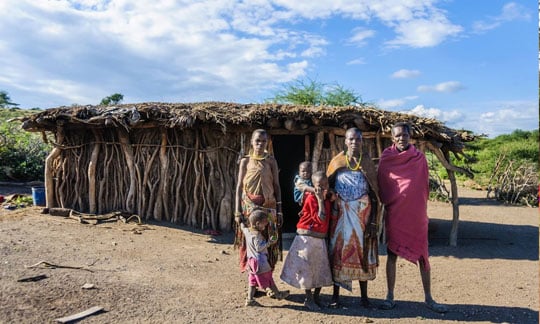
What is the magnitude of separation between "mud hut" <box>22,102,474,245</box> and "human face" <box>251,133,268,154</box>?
303 centimetres

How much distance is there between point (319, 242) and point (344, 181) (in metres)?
0.61

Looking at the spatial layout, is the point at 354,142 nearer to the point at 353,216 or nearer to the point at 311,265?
the point at 353,216

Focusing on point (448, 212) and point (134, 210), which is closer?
point (134, 210)

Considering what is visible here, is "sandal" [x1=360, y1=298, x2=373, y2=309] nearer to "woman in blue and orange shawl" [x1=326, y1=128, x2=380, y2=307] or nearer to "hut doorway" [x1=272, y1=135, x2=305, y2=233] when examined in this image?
"woman in blue and orange shawl" [x1=326, y1=128, x2=380, y2=307]

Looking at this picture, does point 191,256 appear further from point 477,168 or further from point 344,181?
point 477,168

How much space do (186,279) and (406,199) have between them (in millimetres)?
2776

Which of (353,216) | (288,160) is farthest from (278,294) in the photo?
(288,160)

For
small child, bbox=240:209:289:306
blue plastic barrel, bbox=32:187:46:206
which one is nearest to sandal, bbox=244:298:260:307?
small child, bbox=240:209:289:306

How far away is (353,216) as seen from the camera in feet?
12.7

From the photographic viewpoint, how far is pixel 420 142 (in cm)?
758

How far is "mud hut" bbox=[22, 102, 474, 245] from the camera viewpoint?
7242mm

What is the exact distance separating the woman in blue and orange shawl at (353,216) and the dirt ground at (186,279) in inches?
18.0

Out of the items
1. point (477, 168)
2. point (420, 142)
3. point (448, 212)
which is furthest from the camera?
point (477, 168)

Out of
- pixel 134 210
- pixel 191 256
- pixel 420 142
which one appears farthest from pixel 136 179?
pixel 420 142
